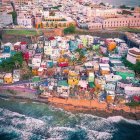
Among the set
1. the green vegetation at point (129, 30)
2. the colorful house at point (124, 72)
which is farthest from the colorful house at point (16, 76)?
the green vegetation at point (129, 30)

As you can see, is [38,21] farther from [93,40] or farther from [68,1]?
[68,1]

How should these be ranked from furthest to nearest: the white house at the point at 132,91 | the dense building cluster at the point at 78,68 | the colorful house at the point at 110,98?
the dense building cluster at the point at 78,68
the white house at the point at 132,91
the colorful house at the point at 110,98

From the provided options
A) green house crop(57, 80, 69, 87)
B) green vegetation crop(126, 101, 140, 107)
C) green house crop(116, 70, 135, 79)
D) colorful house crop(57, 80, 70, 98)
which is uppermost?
green house crop(116, 70, 135, 79)

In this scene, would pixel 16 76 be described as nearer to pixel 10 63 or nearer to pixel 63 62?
pixel 10 63

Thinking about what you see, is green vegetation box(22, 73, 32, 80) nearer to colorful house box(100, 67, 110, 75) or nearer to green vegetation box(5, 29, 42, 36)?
colorful house box(100, 67, 110, 75)

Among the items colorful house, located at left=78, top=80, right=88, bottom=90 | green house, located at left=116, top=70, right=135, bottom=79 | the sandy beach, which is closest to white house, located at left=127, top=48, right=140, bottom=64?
green house, located at left=116, top=70, right=135, bottom=79

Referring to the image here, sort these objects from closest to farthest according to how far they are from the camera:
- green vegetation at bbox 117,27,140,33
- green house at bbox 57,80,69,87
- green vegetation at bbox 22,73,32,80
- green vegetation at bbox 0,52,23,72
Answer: green house at bbox 57,80,69,87 → green vegetation at bbox 22,73,32,80 → green vegetation at bbox 0,52,23,72 → green vegetation at bbox 117,27,140,33

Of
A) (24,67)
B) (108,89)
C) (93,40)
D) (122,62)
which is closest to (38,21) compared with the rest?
(93,40)

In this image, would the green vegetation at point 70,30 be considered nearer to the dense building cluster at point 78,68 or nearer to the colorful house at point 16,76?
the dense building cluster at point 78,68

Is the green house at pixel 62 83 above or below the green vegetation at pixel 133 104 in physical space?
above
